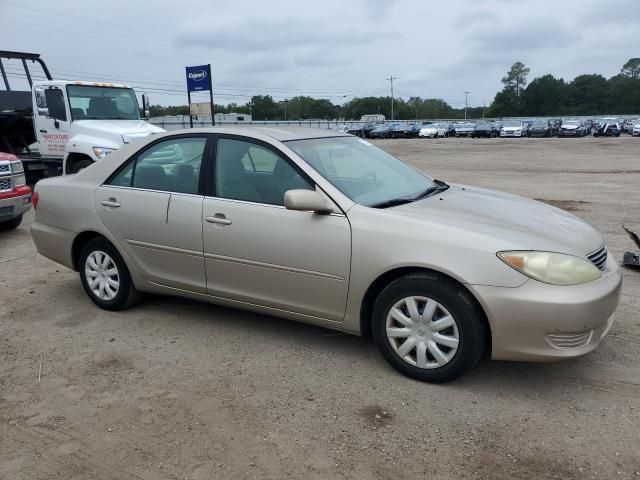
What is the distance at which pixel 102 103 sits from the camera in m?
11.8

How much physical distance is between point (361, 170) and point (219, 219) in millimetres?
1120

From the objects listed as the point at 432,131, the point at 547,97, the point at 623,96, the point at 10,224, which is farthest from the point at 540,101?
the point at 10,224

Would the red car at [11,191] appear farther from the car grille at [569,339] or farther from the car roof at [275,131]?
the car grille at [569,339]

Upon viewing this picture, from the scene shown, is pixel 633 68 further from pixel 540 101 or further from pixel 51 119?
pixel 51 119

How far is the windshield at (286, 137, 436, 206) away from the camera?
3906 millimetres

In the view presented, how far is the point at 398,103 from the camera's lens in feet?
436

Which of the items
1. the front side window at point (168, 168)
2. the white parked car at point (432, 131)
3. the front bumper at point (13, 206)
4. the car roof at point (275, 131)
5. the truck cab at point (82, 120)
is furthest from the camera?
the white parked car at point (432, 131)

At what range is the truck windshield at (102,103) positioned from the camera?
11516 millimetres

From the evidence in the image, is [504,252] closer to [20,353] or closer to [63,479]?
[63,479]

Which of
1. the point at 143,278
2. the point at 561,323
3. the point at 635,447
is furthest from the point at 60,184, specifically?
the point at 635,447

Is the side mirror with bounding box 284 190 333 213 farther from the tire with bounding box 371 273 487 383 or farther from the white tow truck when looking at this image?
the white tow truck

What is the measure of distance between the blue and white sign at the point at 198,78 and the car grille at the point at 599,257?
15.2 meters

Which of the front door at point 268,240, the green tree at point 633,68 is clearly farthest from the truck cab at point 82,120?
the green tree at point 633,68

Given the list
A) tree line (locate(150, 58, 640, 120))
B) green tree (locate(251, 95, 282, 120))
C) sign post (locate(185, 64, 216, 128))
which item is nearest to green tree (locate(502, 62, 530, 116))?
tree line (locate(150, 58, 640, 120))
